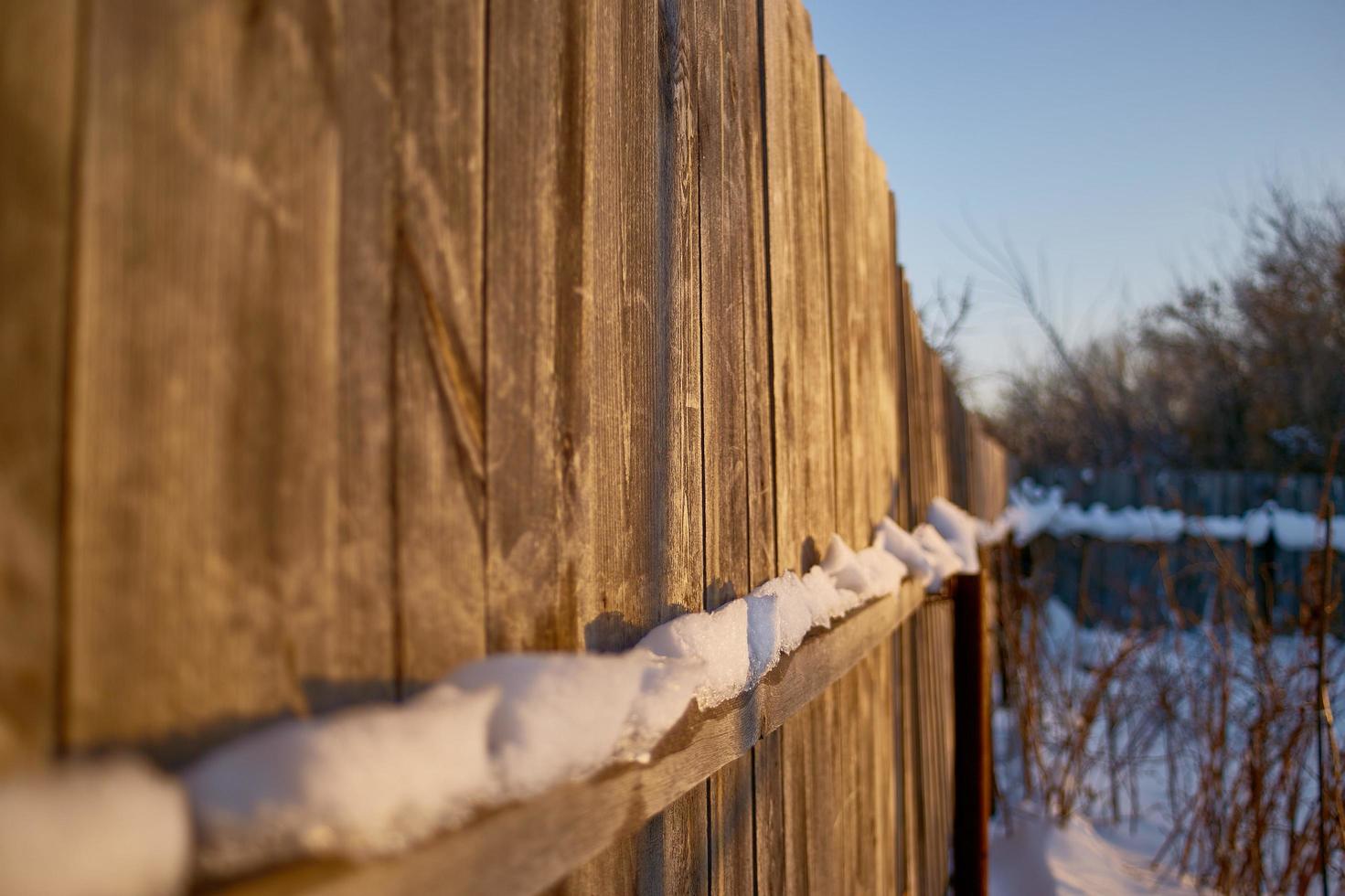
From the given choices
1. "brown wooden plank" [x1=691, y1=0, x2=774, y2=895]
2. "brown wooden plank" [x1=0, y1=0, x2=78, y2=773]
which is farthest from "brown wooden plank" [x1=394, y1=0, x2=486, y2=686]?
"brown wooden plank" [x1=691, y1=0, x2=774, y2=895]

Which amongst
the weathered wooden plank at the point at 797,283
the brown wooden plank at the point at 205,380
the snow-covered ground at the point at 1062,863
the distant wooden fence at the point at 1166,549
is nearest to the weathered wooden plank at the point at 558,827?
the brown wooden plank at the point at 205,380

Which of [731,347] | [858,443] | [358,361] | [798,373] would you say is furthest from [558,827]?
[858,443]

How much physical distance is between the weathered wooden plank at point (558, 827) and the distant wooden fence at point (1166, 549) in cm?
913

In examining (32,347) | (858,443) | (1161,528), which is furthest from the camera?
(1161,528)

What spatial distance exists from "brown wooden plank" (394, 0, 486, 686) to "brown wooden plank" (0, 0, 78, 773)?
23cm

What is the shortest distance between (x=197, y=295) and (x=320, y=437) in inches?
4.5

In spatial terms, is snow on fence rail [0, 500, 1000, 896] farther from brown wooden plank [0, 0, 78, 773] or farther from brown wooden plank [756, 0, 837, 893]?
brown wooden plank [756, 0, 837, 893]

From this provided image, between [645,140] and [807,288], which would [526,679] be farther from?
[807,288]

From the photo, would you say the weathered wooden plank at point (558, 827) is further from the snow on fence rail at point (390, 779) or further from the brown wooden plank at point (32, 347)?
the brown wooden plank at point (32, 347)

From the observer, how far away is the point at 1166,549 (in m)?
9.44

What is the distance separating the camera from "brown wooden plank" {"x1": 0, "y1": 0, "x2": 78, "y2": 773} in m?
0.41

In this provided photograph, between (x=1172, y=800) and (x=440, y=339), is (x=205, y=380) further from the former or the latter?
(x=1172, y=800)

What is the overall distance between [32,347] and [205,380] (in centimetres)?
9

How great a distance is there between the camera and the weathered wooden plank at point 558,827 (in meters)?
0.50
